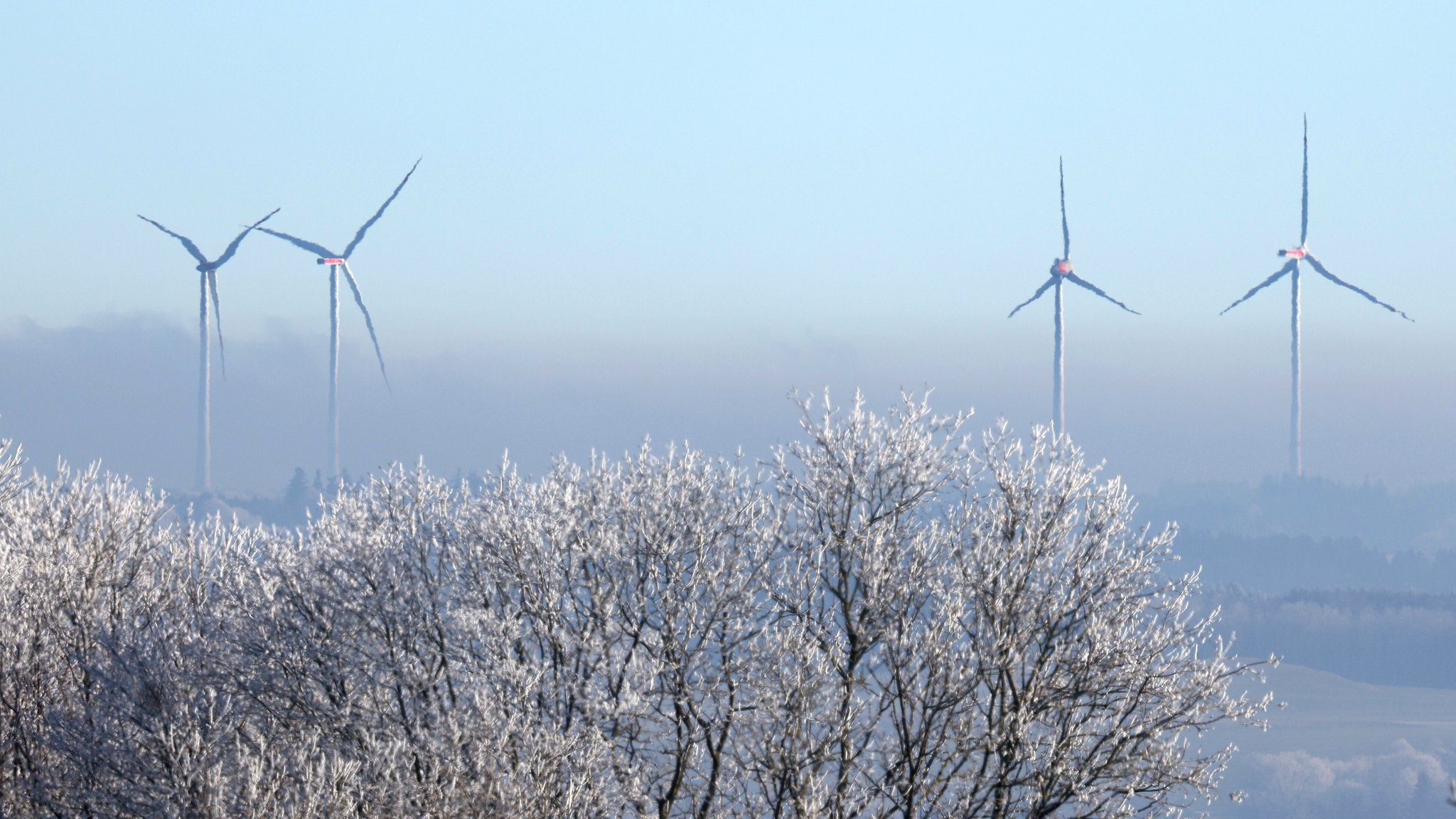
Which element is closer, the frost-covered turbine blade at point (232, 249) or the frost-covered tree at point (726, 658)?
the frost-covered tree at point (726, 658)

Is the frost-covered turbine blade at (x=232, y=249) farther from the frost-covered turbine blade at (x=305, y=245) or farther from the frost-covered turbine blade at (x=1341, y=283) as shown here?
the frost-covered turbine blade at (x=1341, y=283)

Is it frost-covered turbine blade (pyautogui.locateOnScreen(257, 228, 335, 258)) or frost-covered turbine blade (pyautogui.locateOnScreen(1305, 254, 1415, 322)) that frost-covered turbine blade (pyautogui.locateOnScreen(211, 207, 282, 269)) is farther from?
frost-covered turbine blade (pyautogui.locateOnScreen(1305, 254, 1415, 322))

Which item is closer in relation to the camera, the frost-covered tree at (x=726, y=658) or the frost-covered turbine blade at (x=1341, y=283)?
the frost-covered tree at (x=726, y=658)

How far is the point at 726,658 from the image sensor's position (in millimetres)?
27516

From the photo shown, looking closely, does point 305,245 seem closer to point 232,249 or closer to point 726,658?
point 232,249

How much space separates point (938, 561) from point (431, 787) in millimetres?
10979

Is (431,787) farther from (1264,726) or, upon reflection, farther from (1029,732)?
(1264,726)

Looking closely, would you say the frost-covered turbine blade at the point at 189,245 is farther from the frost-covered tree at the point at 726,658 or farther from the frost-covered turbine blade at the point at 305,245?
the frost-covered tree at the point at 726,658

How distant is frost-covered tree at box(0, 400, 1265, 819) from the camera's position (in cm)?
2647

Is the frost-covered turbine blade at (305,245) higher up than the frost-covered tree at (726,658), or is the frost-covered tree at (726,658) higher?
the frost-covered turbine blade at (305,245)

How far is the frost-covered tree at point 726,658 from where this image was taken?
2647 cm

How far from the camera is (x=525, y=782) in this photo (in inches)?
916

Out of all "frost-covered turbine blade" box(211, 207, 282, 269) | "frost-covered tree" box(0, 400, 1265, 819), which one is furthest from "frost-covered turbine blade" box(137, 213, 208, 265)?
"frost-covered tree" box(0, 400, 1265, 819)

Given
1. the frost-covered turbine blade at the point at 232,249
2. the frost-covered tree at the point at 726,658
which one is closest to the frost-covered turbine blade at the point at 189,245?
the frost-covered turbine blade at the point at 232,249
